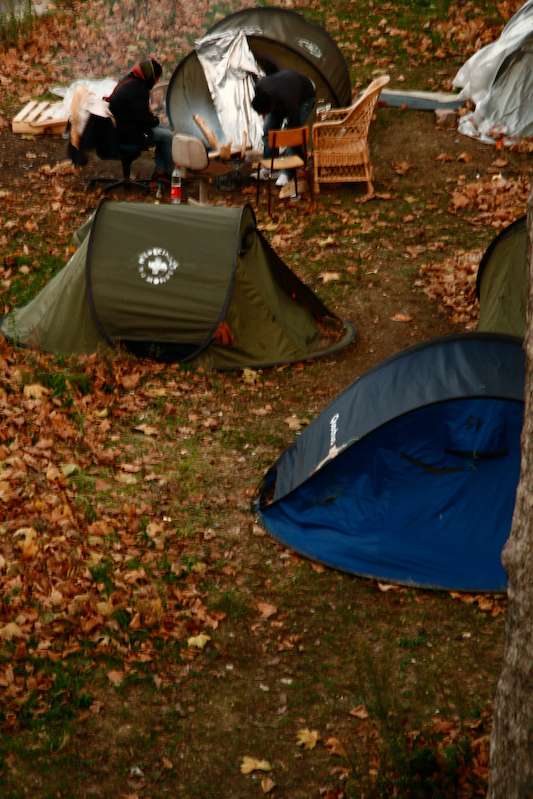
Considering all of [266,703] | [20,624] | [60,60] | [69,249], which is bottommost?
[266,703]

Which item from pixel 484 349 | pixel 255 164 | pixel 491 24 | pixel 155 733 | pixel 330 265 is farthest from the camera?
pixel 491 24

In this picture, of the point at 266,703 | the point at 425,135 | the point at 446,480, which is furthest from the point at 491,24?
the point at 266,703

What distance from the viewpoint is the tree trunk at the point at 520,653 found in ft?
9.14

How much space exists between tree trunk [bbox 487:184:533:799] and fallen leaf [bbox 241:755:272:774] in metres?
1.41

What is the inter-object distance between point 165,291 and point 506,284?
3.38 metres

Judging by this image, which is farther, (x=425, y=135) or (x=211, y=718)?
(x=425, y=135)

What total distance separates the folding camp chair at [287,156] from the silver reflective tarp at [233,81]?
92cm

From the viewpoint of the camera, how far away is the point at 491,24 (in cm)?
1442

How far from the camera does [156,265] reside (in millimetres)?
7480

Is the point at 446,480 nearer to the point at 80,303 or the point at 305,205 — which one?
the point at 80,303

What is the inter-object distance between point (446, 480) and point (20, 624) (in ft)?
9.72

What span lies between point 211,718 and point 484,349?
3005 mm

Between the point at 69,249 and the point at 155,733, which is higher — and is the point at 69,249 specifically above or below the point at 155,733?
above

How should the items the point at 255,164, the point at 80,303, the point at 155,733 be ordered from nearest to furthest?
1. the point at 155,733
2. the point at 80,303
3. the point at 255,164
